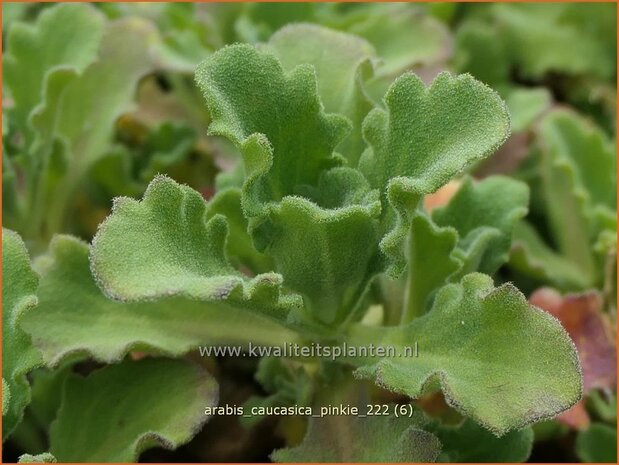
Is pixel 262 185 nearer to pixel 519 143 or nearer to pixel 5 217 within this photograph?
pixel 5 217

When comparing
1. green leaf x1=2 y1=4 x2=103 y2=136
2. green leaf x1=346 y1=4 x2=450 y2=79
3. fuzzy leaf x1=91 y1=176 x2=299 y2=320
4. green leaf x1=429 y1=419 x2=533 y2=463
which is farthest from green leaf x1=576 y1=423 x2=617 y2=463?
green leaf x1=2 y1=4 x2=103 y2=136

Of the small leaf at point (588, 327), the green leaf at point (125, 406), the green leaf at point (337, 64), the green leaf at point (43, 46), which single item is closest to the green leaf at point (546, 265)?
the small leaf at point (588, 327)

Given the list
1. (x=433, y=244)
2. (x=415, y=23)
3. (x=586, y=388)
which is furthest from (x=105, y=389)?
(x=415, y=23)

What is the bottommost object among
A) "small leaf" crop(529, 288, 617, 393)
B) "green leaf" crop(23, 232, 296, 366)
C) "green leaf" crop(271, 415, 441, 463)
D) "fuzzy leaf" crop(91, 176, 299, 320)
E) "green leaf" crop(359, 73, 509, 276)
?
"small leaf" crop(529, 288, 617, 393)

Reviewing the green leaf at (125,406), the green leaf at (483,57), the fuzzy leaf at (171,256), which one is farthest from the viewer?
the green leaf at (483,57)

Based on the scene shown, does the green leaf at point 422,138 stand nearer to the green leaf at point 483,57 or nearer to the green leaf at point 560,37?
the green leaf at point 483,57

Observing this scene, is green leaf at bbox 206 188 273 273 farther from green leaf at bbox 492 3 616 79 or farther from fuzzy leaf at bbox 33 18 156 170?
green leaf at bbox 492 3 616 79
